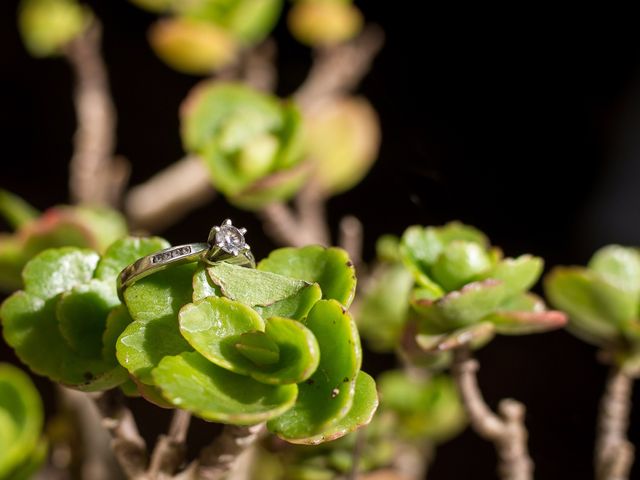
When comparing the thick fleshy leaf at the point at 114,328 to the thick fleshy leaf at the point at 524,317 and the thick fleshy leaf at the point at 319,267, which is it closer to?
the thick fleshy leaf at the point at 319,267

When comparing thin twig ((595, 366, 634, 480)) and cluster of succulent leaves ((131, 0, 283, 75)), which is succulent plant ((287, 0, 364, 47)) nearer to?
cluster of succulent leaves ((131, 0, 283, 75))

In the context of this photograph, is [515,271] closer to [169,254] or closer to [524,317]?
[524,317]

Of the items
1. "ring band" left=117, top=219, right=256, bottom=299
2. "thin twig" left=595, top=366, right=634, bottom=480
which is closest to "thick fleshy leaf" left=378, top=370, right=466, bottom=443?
"thin twig" left=595, top=366, right=634, bottom=480

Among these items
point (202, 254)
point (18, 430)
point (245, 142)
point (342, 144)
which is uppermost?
point (202, 254)

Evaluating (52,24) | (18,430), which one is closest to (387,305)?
(18,430)

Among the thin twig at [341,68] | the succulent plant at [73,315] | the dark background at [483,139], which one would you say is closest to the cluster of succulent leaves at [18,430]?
the dark background at [483,139]

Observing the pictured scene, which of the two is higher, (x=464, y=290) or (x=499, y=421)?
(x=464, y=290)
